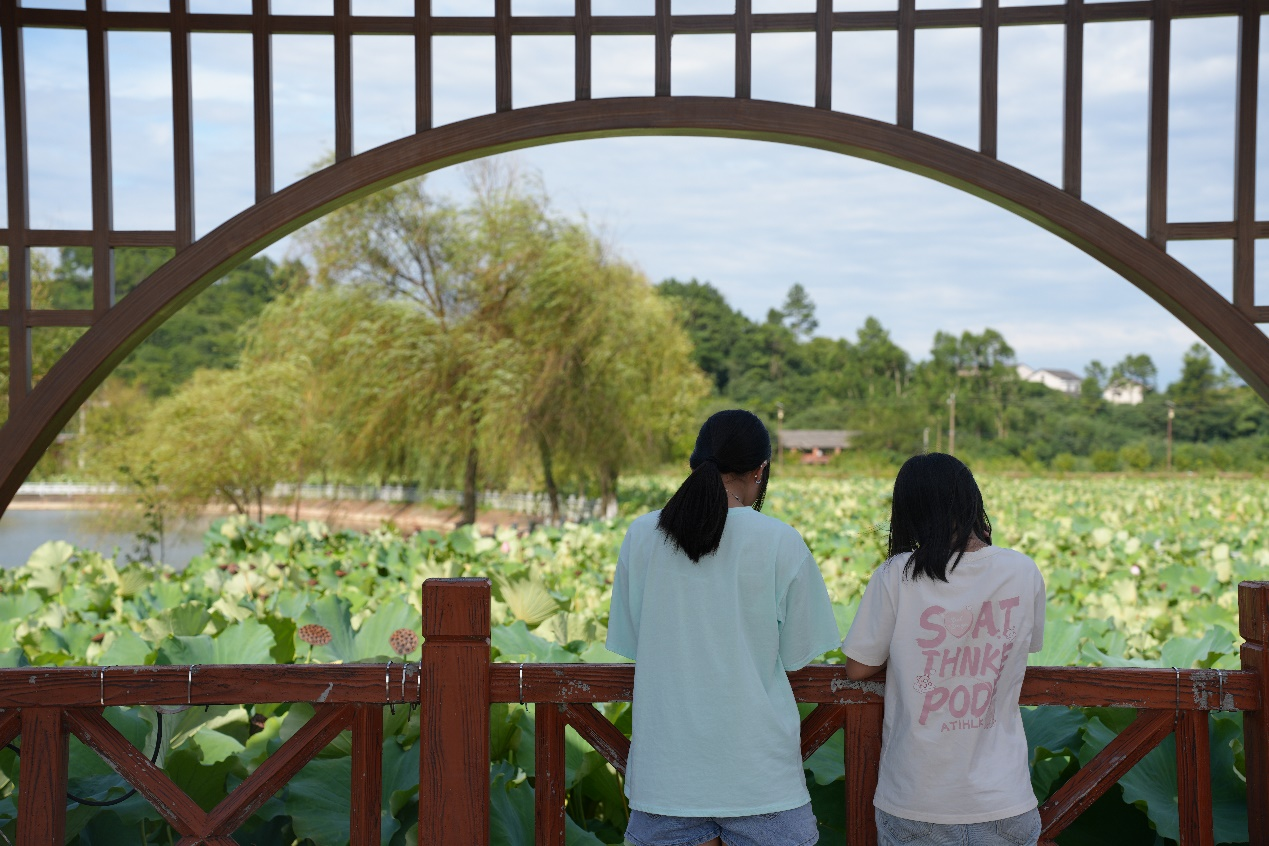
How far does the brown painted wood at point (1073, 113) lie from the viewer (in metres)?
2.89

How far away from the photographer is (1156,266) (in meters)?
2.86

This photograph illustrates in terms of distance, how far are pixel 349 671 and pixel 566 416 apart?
1592 cm

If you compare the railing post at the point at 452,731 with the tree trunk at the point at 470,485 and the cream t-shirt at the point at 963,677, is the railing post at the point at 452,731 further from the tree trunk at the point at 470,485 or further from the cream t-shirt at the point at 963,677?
the tree trunk at the point at 470,485

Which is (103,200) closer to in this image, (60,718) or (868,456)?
(60,718)

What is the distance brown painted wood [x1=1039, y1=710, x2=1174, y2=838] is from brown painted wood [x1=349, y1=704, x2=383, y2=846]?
1.31 meters

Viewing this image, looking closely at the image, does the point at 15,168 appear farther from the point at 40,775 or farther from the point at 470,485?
the point at 470,485

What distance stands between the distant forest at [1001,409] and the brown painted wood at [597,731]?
3946cm

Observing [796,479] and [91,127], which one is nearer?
[91,127]

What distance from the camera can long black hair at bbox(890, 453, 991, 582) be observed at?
5.90 ft

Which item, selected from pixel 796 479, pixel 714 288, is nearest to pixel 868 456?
pixel 796 479

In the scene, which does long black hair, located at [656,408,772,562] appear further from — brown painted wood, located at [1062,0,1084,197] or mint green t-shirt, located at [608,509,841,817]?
brown painted wood, located at [1062,0,1084,197]

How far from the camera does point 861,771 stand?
2049 millimetres

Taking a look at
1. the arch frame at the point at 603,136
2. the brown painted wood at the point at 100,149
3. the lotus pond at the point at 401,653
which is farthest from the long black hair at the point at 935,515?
the brown painted wood at the point at 100,149

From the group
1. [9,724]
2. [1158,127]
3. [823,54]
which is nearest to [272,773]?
[9,724]
